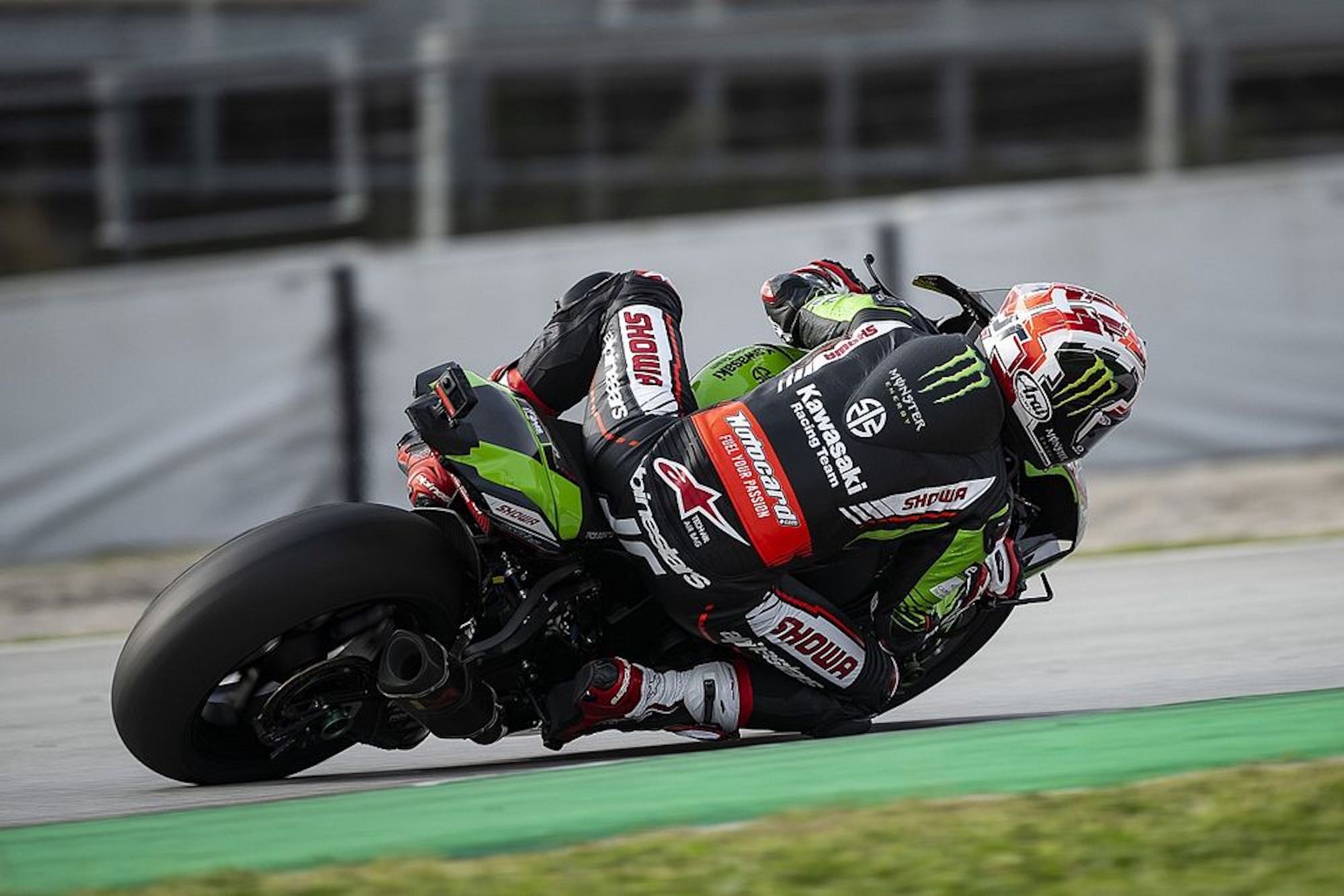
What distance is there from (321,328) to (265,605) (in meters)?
5.94

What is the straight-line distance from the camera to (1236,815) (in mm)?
3648

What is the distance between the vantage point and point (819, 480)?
4387mm

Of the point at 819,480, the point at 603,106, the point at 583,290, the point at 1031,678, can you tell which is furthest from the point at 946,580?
the point at 603,106

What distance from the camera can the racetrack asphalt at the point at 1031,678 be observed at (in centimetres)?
466

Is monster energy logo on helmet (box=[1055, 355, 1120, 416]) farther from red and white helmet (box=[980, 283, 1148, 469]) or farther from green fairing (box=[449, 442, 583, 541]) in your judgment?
green fairing (box=[449, 442, 583, 541])

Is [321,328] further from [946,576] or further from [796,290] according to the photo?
[946,576]

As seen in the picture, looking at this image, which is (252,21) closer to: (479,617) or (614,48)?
(614,48)

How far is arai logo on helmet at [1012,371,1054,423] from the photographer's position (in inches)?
175

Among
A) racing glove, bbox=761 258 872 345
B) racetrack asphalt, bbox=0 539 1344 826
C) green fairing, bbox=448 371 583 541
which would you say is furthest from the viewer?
racing glove, bbox=761 258 872 345

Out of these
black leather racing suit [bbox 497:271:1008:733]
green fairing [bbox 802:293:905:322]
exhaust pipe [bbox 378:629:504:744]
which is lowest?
exhaust pipe [bbox 378:629:504:744]

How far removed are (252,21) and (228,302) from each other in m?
7.43

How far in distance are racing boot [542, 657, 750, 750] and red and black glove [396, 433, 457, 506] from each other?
1.74 feet

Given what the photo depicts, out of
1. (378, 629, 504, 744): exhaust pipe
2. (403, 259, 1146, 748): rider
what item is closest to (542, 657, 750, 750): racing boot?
(403, 259, 1146, 748): rider

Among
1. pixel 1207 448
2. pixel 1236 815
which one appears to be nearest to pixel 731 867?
pixel 1236 815
